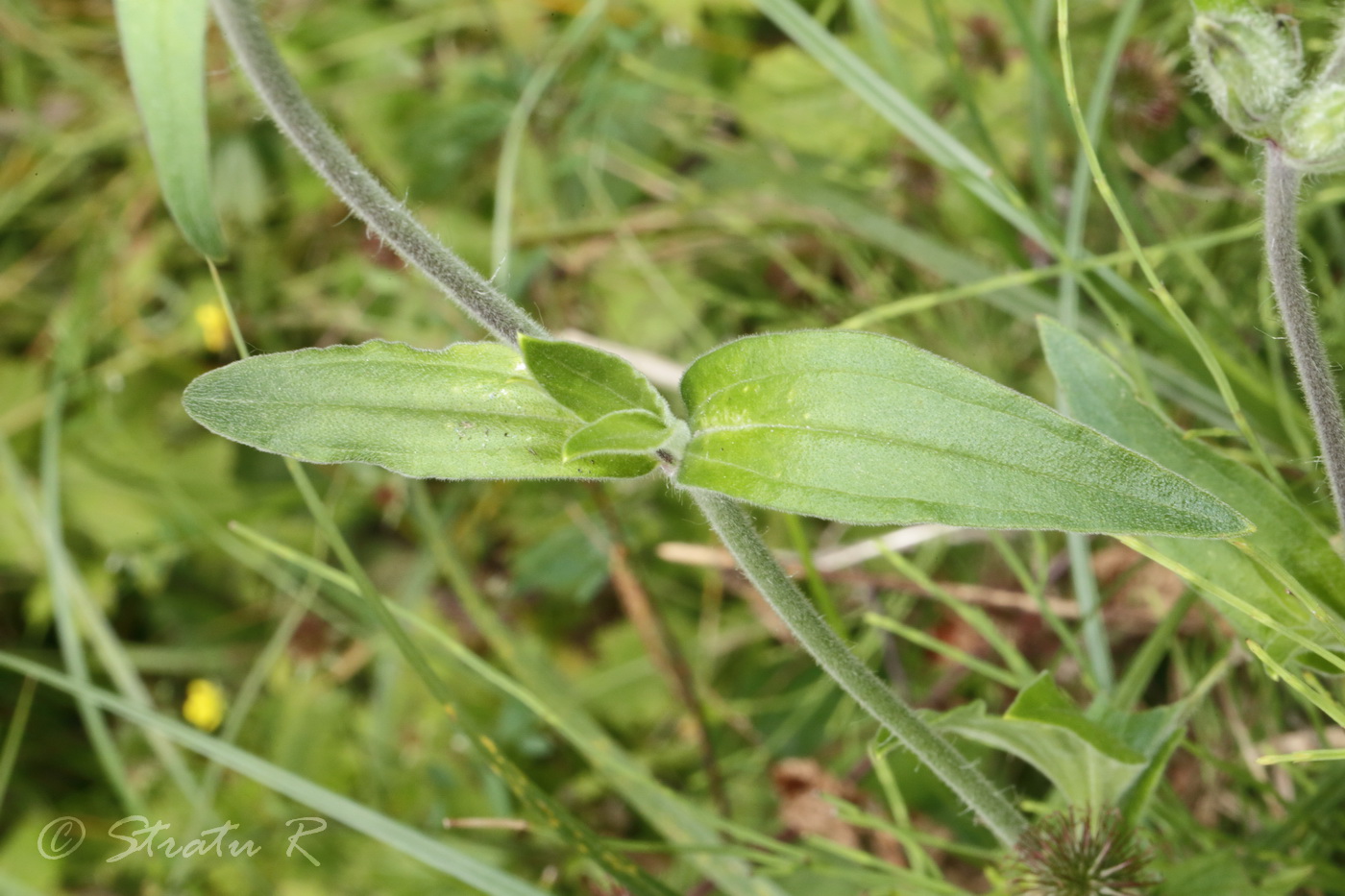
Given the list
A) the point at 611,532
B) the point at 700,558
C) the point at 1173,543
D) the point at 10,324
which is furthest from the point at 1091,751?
the point at 10,324

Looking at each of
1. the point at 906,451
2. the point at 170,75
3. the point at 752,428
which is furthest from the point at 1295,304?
the point at 170,75

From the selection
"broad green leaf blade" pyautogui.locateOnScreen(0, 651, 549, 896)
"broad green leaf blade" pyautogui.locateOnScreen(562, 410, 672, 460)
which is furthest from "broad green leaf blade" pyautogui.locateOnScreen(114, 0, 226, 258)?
"broad green leaf blade" pyautogui.locateOnScreen(0, 651, 549, 896)

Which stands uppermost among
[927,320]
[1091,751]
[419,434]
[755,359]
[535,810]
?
[755,359]

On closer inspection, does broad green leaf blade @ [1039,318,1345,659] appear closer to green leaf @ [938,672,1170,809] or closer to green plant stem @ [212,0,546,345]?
green leaf @ [938,672,1170,809]

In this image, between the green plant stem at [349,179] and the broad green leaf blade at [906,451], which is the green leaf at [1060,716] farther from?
the green plant stem at [349,179]

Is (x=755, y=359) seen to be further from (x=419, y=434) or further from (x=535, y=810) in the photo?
(x=535, y=810)

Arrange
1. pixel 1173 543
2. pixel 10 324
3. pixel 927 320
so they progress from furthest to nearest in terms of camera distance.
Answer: pixel 10 324
pixel 927 320
pixel 1173 543

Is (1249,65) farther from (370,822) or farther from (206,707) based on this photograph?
(206,707)
